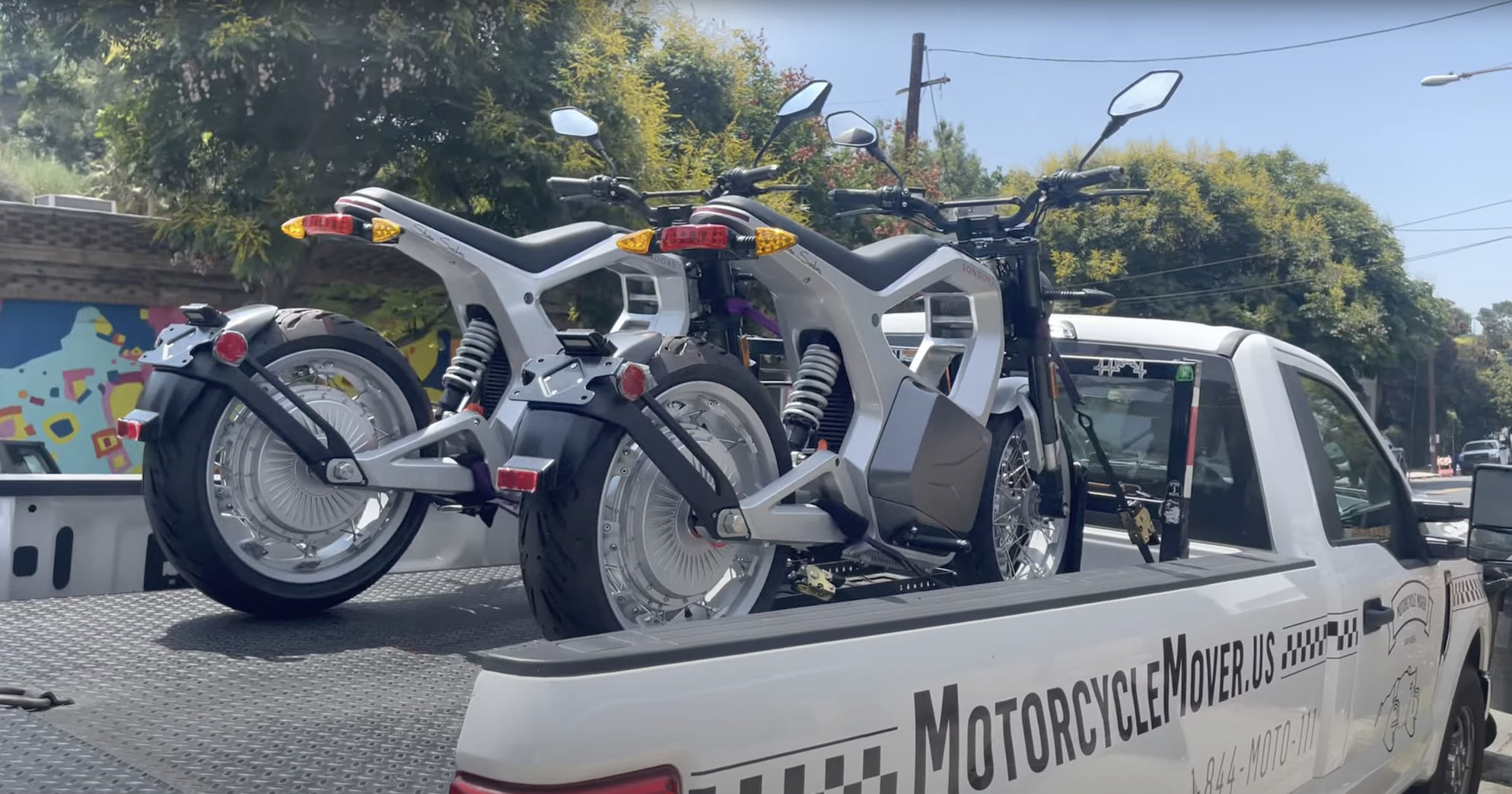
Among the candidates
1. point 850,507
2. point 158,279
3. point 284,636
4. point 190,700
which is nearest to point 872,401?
point 850,507

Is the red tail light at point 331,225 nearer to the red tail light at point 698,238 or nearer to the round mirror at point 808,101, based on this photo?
the red tail light at point 698,238

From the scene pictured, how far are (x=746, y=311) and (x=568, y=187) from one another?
1.03 metres

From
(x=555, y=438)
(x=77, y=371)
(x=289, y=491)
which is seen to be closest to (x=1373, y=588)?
(x=555, y=438)

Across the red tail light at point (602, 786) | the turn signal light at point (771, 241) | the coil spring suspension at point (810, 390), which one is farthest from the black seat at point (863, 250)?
the red tail light at point (602, 786)

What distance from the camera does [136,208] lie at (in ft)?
46.7

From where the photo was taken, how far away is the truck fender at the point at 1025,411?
3973mm

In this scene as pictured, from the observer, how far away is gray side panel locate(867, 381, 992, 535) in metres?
3.48

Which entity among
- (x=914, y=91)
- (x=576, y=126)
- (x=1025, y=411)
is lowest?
(x=1025, y=411)

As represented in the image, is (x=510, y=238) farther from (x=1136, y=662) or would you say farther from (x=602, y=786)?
(x=602, y=786)

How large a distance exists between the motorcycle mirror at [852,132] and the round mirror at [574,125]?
0.86m

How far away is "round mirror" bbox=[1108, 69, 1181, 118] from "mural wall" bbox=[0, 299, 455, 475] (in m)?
9.72

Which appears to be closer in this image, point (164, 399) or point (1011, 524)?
point (164, 399)

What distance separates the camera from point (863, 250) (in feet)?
12.0

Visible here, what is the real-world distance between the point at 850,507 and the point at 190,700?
5.60 ft
